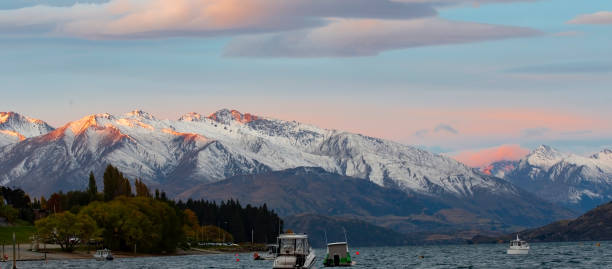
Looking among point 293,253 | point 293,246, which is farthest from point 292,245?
point 293,253

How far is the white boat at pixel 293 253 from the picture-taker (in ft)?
566

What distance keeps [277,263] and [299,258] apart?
4098mm

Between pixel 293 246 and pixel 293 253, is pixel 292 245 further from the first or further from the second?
pixel 293 253

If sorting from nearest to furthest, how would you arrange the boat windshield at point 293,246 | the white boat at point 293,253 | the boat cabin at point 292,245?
1. the white boat at point 293,253
2. the boat cabin at point 292,245
3. the boat windshield at point 293,246

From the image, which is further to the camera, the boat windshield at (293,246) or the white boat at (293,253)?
the boat windshield at (293,246)

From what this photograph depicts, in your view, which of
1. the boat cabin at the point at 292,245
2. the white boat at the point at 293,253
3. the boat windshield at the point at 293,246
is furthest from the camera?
the boat windshield at the point at 293,246

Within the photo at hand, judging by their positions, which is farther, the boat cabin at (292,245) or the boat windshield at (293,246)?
the boat windshield at (293,246)

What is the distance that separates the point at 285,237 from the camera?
17825 centimetres

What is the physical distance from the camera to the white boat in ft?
566

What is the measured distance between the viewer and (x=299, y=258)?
173 meters

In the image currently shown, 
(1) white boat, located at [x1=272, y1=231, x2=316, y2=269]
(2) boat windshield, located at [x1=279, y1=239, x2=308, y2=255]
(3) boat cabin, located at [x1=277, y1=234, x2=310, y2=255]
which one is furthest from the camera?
(2) boat windshield, located at [x1=279, y1=239, x2=308, y2=255]

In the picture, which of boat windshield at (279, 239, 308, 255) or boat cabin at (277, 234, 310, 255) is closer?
boat cabin at (277, 234, 310, 255)

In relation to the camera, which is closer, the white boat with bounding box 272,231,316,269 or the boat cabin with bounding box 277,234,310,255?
the white boat with bounding box 272,231,316,269

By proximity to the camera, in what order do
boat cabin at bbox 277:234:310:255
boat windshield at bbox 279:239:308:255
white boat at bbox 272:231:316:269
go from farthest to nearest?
boat windshield at bbox 279:239:308:255, boat cabin at bbox 277:234:310:255, white boat at bbox 272:231:316:269
